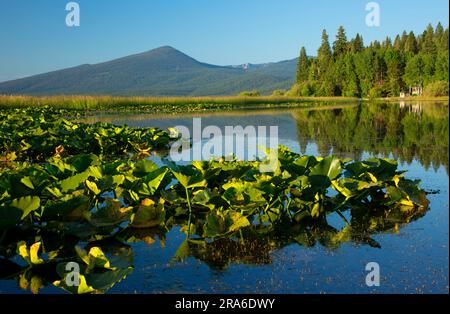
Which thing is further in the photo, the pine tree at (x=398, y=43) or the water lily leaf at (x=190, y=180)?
the pine tree at (x=398, y=43)

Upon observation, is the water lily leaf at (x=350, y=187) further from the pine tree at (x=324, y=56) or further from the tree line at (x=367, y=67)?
the pine tree at (x=324, y=56)

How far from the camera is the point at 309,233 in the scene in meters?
4.07

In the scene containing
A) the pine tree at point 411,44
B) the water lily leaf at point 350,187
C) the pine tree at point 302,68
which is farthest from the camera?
the pine tree at point 302,68

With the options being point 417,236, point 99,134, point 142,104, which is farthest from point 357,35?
point 417,236

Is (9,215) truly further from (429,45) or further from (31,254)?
(429,45)

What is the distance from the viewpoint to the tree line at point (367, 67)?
42.6 metres

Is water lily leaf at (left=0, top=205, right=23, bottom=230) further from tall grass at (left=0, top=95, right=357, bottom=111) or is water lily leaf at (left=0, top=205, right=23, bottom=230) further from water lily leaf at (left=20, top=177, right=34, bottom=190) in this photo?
tall grass at (left=0, top=95, right=357, bottom=111)

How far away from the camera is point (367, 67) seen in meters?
57.1

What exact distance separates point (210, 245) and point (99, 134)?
20.4ft

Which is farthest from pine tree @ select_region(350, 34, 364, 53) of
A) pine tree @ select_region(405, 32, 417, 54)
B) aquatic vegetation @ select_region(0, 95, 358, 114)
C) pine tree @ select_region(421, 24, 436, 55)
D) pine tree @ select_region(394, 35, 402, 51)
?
aquatic vegetation @ select_region(0, 95, 358, 114)

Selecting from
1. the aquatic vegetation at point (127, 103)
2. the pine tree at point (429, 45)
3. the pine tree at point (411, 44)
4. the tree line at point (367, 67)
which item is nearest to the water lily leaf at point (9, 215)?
the aquatic vegetation at point (127, 103)

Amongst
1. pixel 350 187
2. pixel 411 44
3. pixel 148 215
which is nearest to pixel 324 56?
pixel 411 44
